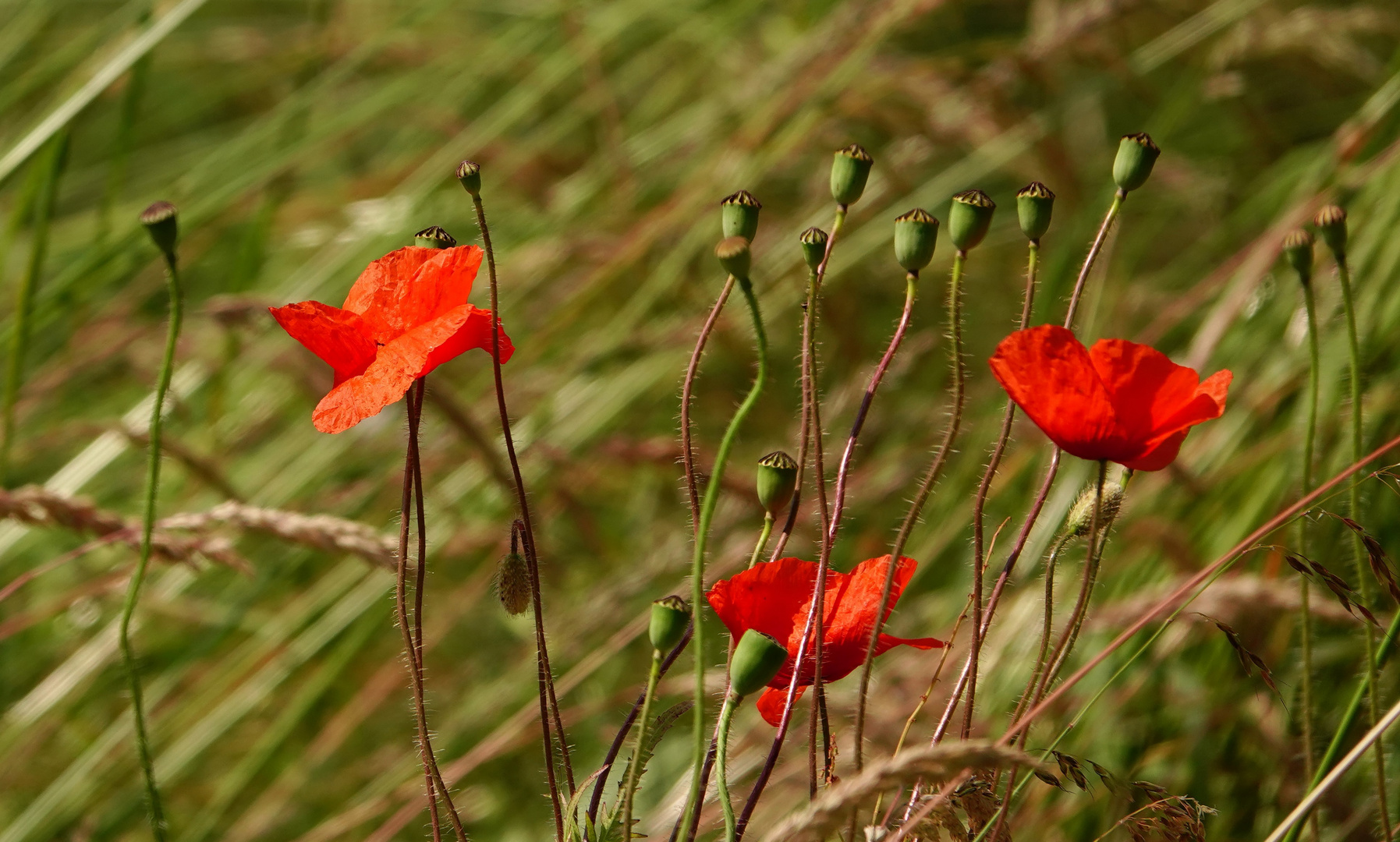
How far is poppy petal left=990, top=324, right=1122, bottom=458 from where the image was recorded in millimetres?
507

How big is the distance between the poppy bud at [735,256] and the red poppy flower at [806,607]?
14 cm

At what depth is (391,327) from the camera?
538 millimetres

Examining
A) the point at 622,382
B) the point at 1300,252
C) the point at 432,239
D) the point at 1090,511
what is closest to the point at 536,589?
the point at 432,239

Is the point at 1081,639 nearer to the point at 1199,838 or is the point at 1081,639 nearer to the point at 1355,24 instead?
the point at 1199,838

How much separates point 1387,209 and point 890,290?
35.8 inches

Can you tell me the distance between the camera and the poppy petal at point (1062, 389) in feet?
1.66

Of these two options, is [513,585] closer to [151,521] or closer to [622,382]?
[151,521]

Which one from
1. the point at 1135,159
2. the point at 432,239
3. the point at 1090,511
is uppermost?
the point at 432,239

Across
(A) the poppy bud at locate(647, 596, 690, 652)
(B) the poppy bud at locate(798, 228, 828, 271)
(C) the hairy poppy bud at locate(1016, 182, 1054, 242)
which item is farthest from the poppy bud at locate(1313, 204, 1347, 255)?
(A) the poppy bud at locate(647, 596, 690, 652)

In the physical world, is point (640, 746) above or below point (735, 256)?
below

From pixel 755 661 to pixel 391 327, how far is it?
0.76 ft

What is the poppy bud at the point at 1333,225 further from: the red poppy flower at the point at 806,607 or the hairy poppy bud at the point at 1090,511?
the red poppy flower at the point at 806,607

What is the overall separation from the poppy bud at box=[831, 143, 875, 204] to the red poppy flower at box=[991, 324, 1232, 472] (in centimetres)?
11

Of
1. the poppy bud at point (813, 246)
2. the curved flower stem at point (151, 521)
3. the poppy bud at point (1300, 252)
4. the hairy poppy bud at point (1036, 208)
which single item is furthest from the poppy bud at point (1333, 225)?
the curved flower stem at point (151, 521)
